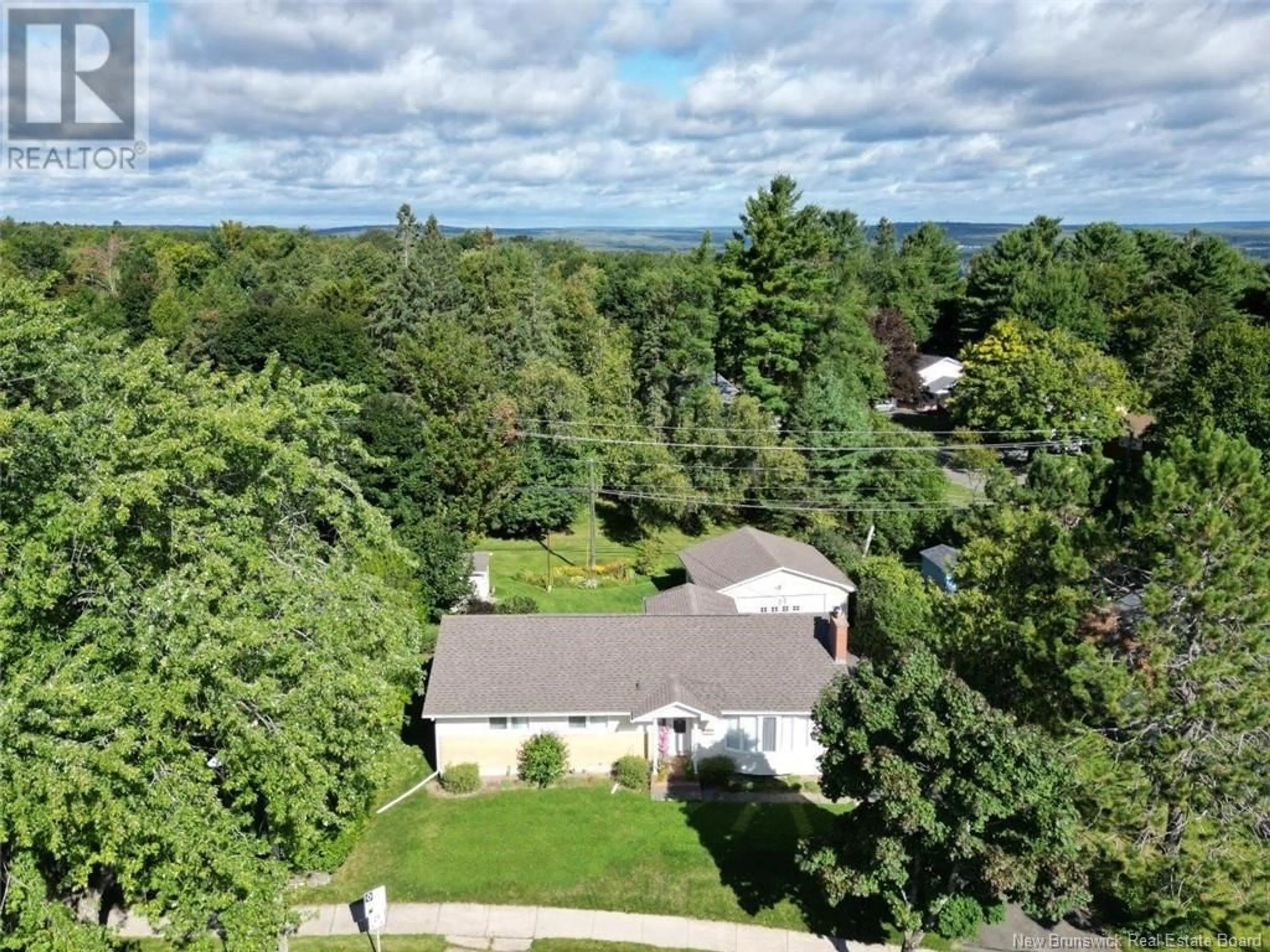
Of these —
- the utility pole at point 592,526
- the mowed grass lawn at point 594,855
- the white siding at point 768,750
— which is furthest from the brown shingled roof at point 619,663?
the utility pole at point 592,526

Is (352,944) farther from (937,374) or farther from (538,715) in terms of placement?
(937,374)

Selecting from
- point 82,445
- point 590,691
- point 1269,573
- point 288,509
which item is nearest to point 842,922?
point 590,691

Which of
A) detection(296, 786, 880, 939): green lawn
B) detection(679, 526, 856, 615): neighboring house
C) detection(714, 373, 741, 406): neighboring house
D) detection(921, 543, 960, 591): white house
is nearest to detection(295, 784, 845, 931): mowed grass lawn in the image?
detection(296, 786, 880, 939): green lawn

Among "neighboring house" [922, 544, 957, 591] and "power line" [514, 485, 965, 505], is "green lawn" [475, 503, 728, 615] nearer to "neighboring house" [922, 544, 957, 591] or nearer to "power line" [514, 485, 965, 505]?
"power line" [514, 485, 965, 505]

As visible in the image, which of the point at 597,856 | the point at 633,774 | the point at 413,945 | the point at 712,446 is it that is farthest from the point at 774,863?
the point at 712,446

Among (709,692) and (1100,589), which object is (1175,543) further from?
(709,692)

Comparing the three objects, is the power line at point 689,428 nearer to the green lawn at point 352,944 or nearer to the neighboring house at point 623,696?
the neighboring house at point 623,696
